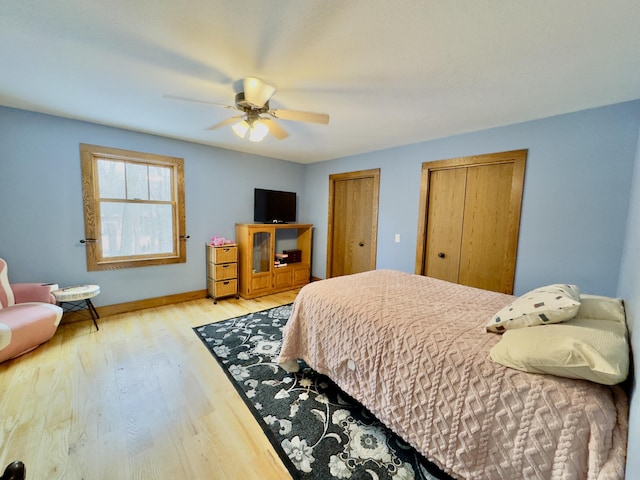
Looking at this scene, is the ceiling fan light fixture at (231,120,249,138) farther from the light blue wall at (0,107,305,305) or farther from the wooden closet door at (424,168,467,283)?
the wooden closet door at (424,168,467,283)

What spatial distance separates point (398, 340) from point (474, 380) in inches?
15.0

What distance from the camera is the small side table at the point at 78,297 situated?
102 inches

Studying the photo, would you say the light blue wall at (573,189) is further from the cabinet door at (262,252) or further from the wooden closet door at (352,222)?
the cabinet door at (262,252)

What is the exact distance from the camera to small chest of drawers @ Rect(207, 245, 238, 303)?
144 inches

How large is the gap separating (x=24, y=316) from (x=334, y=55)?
3324mm

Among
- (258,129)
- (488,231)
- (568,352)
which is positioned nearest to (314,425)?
(568,352)

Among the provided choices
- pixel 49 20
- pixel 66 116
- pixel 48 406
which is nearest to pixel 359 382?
pixel 48 406

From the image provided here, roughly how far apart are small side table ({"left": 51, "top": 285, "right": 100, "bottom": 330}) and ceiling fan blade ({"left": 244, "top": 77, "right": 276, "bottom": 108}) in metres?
2.66

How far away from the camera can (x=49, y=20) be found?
1.29 meters

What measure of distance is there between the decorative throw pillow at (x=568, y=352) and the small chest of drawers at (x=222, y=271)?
3372 mm

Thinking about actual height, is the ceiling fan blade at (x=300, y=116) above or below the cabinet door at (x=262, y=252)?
above

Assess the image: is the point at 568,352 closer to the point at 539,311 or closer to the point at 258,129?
the point at 539,311

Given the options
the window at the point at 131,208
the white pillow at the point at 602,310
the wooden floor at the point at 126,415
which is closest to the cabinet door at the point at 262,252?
the window at the point at 131,208

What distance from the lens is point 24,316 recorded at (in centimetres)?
224
